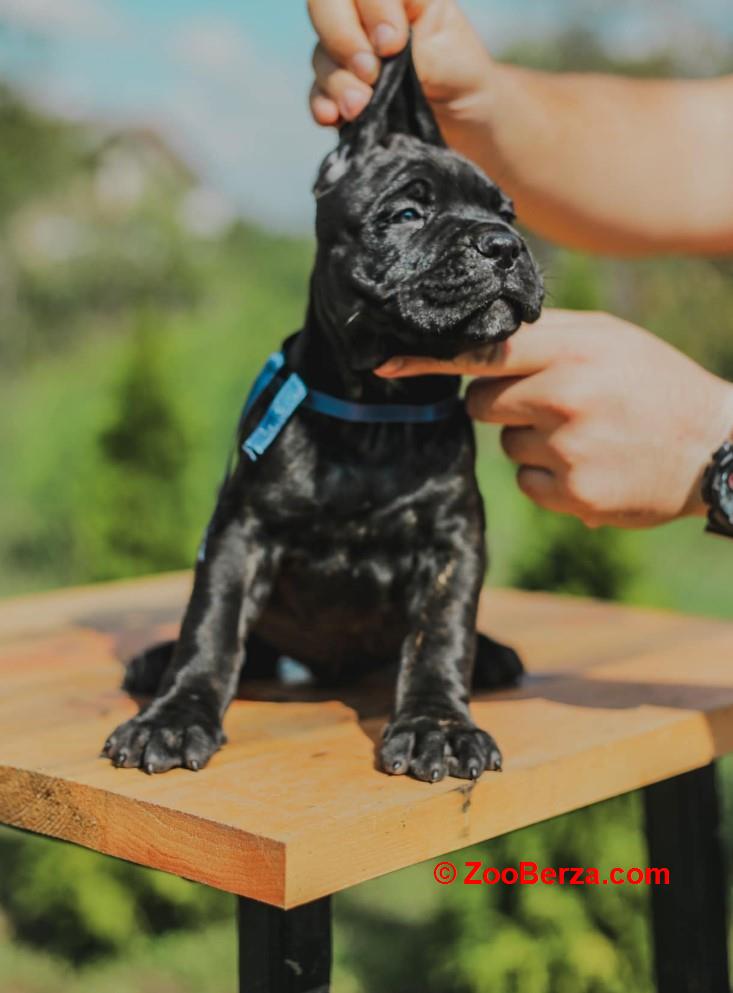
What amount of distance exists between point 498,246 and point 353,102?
0.49 meters

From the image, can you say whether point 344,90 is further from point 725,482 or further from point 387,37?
point 725,482

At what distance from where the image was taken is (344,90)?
220 centimetres

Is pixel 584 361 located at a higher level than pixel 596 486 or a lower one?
higher

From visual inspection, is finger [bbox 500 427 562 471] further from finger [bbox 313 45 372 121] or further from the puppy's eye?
finger [bbox 313 45 372 121]

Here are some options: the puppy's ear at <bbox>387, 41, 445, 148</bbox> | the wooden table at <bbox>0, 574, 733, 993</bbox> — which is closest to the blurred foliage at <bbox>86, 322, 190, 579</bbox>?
the wooden table at <bbox>0, 574, 733, 993</bbox>

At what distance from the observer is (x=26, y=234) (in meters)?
11.6

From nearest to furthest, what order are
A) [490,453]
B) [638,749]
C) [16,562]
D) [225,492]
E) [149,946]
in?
[638,749] < [225,492] < [149,946] < [16,562] < [490,453]

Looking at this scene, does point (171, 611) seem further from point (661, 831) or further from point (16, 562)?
point (16, 562)

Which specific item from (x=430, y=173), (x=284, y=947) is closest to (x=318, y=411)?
(x=430, y=173)

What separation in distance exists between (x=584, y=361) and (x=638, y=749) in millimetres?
625

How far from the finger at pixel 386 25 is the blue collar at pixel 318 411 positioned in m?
0.57

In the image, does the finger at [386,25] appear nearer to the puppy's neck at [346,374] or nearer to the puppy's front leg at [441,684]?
the puppy's neck at [346,374]

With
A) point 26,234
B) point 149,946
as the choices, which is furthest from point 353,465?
point 26,234

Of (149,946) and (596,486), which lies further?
(149,946)
